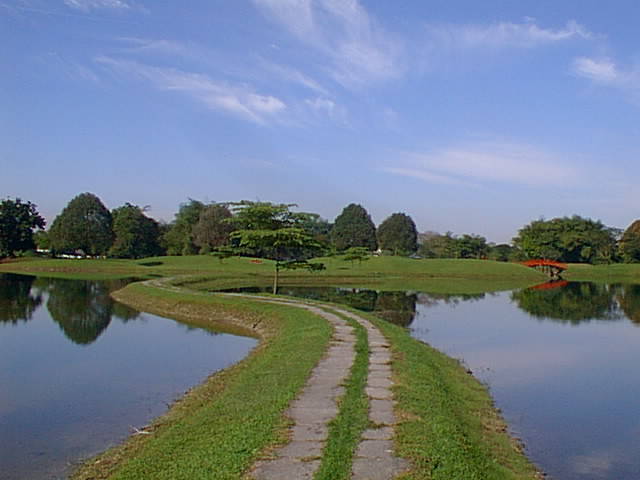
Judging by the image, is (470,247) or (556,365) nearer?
(556,365)

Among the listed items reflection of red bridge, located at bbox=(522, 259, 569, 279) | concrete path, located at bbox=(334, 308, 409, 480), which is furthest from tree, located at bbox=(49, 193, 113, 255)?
concrete path, located at bbox=(334, 308, 409, 480)

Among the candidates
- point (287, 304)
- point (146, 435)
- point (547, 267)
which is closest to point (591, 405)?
point (146, 435)

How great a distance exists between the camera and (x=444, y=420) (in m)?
8.80

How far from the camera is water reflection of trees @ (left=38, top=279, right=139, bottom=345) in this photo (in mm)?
21656

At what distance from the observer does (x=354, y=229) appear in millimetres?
109500

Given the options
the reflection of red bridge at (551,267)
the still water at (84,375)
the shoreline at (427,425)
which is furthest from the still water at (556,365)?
the reflection of red bridge at (551,267)

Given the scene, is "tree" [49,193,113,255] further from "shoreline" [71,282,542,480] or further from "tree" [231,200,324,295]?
"shoreline" [71,282,542,480]

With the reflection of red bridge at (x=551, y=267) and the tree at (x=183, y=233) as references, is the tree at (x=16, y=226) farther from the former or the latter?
the reflection of red bridge at (x=551, y=267)

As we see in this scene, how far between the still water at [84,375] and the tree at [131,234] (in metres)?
55.6

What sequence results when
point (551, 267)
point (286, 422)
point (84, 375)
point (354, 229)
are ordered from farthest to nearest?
point (354, 229), point (551, 267), point (84, 375), point (286, 422)

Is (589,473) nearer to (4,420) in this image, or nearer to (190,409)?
(190,409)

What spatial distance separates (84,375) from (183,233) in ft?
255

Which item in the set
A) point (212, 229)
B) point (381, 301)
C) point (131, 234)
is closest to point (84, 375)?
point (381, 301)

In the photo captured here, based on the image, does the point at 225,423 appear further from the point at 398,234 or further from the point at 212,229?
the point at 398,234
